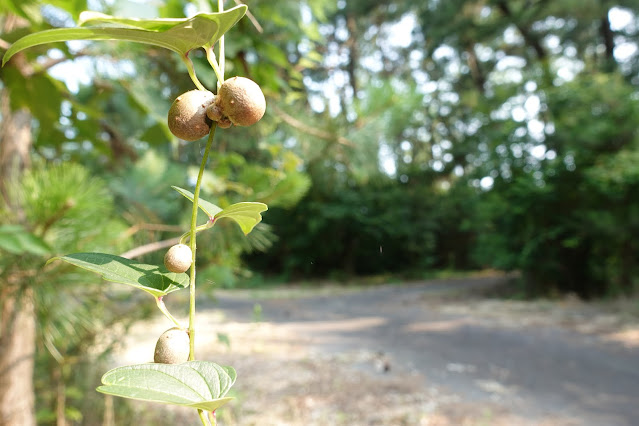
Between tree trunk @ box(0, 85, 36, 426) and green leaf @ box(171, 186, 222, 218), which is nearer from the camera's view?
green leaf @ box(171, 186, 222, 218)

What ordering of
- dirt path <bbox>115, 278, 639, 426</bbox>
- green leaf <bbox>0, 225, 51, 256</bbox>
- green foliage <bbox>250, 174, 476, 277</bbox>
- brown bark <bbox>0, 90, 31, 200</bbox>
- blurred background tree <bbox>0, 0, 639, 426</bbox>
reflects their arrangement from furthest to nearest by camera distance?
green foliage <bbox>250, 174, 476, 277</bbox>, dirt path <bbox>115, 278, 639, 426</bbox>, brown bark <bbox>0, 90, 31, 200</bbox>, blurred background tree <bbox>0, 0, 639, 426</bbox>, green leaf <bbox>0, 225, 51, 256</bbox>

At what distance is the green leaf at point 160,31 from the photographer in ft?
0.46

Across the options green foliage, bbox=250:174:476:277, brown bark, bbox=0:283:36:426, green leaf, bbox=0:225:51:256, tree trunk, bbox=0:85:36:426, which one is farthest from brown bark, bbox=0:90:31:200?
green foliage, bbox=250:174:476:277

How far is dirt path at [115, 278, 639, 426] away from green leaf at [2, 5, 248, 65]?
3.17ft

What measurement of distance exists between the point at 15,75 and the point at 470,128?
7984 mm

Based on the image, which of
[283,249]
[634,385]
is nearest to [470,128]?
[283,249]

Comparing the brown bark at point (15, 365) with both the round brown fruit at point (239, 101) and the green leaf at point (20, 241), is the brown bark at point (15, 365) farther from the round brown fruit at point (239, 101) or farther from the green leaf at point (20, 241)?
the round brown fruit at point (239, 101)

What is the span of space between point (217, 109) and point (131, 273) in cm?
7

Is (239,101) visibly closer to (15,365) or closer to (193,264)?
(193,264)

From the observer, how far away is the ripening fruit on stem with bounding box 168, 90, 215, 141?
0.16 metres

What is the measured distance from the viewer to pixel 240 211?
18 centimetres

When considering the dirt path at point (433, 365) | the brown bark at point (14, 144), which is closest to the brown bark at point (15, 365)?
the brown bark at point (14, 144)

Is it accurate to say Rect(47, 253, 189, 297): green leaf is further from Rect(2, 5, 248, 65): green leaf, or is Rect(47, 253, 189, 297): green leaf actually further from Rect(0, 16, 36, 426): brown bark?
Rect(0, 16, 36, 426): brown bark

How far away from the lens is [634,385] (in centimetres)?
226
